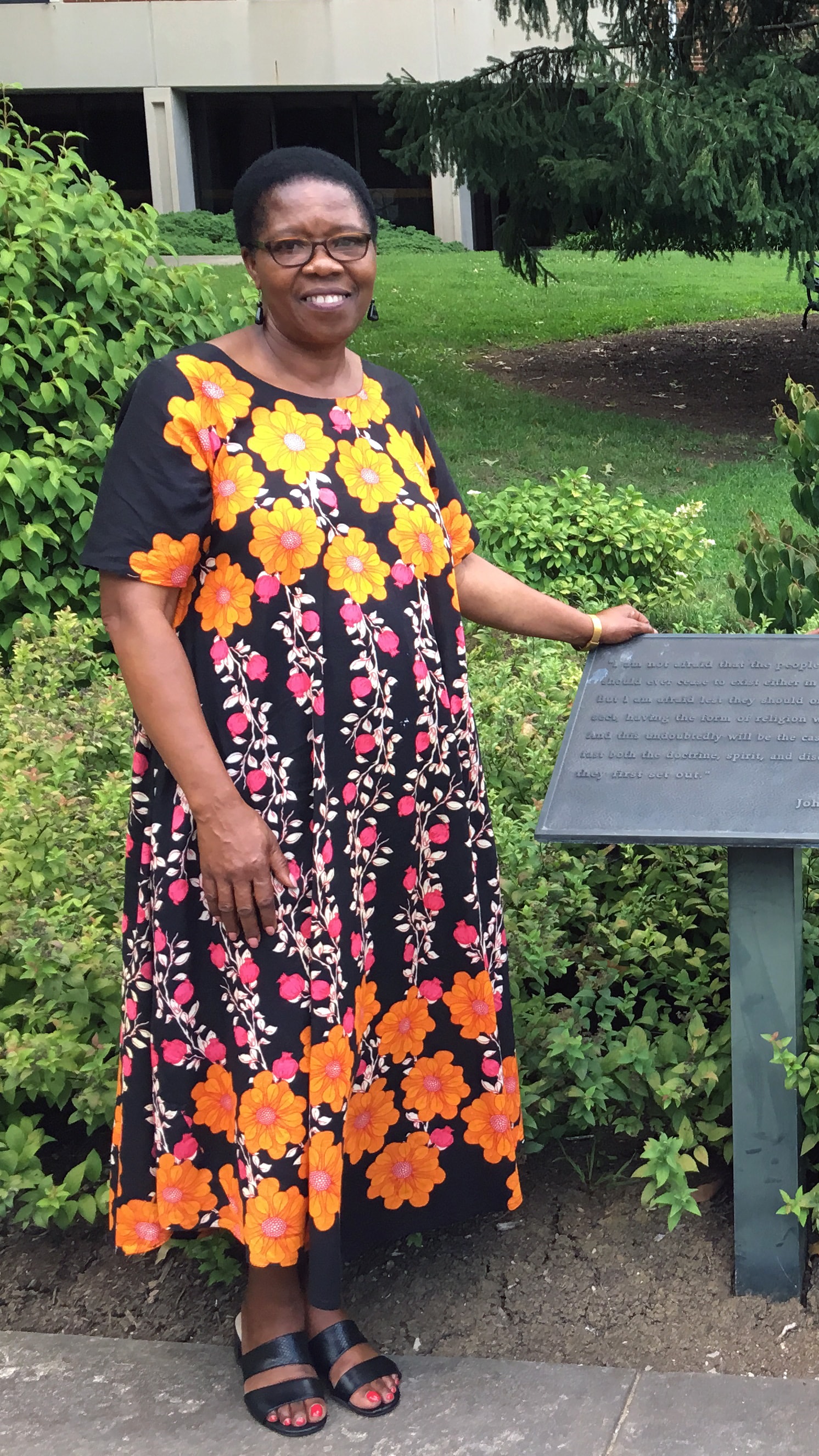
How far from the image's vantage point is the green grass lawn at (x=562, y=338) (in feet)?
27.7

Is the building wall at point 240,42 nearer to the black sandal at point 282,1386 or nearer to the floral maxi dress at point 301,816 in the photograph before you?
the floral maxi dress at point 301,816

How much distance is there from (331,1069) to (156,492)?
906 mm

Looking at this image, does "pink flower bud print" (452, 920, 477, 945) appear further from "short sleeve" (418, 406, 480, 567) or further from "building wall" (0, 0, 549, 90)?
"building wall" (0, 0, 549, 90)

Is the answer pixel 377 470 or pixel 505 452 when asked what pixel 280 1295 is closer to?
pixel 377 470

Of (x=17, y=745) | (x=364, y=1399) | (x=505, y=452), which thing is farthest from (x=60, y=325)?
(x=505, y=452)

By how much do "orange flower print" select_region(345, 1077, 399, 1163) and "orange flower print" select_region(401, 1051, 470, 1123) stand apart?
37 mm

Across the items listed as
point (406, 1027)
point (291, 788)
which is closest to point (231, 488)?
point (291, 788)

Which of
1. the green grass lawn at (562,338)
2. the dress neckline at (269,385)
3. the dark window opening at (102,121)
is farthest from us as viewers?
the dark window opening at (102,121)

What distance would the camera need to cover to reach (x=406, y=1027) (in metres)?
2.41

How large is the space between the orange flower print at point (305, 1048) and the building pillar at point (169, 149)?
24.4 m

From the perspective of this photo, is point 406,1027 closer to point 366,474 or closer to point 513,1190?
point 513,1190

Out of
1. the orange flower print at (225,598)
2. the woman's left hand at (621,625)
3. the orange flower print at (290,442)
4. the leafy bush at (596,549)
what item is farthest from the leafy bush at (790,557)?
the leafy bush at (596,549)

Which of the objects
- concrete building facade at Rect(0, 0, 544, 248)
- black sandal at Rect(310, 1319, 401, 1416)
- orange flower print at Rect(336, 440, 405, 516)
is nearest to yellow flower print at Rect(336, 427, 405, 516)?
orange flower print at Rect(336, 440, 405, 516)

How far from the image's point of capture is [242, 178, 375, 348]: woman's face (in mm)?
2057
